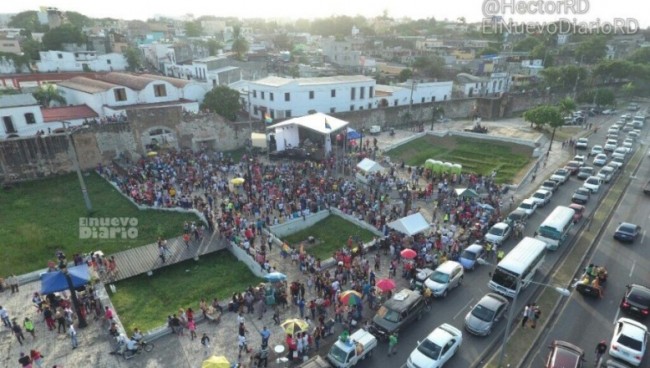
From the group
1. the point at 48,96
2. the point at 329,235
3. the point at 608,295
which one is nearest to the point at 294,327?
the point at 329,235

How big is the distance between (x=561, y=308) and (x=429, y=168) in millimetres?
18653

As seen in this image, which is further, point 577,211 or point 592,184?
point 592,184

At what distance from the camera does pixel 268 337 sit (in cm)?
1612

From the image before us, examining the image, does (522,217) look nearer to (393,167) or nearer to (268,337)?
(393,167)

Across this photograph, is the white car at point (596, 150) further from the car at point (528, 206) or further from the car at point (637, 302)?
the car at point (637, 302)

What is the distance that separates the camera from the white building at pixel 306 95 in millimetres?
48812

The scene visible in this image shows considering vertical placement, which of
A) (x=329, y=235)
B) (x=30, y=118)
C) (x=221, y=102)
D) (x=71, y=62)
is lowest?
(x=329, y=235)

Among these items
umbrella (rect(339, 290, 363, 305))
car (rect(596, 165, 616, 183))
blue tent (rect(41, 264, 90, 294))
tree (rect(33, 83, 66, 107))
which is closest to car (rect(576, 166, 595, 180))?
car (rect(596, 165, 616, 183))

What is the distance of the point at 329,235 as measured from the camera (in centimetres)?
2653

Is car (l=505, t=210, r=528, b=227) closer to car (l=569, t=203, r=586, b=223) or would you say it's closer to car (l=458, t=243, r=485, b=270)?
car (l=569, t=203, r=586, b=223)

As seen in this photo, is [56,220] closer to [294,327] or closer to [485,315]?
[294,327]

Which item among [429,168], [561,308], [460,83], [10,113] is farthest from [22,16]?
[561,308]

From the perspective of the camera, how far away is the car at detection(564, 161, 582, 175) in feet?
118

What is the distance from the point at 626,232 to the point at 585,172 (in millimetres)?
12723
